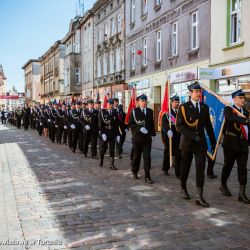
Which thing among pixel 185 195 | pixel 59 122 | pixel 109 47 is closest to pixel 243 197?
pixel 185 195

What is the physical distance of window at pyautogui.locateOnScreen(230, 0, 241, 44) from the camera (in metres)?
16.5

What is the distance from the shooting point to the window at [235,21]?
Answer: 16.5 meters

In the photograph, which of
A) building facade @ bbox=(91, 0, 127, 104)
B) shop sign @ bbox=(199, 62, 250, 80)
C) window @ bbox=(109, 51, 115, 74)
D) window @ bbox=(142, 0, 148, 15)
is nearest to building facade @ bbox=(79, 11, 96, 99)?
building facade @ bbox=(91, 0, 127, 104)

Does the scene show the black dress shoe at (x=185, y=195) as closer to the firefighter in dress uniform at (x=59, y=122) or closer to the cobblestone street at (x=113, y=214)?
the cobblestone street at (x=113, y=214)

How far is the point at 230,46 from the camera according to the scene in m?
16.8

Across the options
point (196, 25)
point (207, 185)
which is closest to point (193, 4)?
point (196, 25)

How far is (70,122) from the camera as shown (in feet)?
50.0

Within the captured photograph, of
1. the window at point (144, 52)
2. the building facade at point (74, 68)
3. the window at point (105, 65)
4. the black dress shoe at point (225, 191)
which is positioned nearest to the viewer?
the black dress shoe at point (225, 191)

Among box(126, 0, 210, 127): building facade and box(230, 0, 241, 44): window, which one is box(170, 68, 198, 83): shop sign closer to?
box(126, 0, 210, 127): building facade

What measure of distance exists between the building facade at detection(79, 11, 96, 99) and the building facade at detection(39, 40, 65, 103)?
10.9 meters

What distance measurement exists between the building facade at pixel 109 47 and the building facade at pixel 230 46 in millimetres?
12701

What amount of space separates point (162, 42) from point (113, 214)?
62.1ft

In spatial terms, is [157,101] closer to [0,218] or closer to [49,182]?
[49,182]

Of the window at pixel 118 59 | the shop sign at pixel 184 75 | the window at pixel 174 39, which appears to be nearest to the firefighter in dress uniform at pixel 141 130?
the shop sign at pixel 184 75
